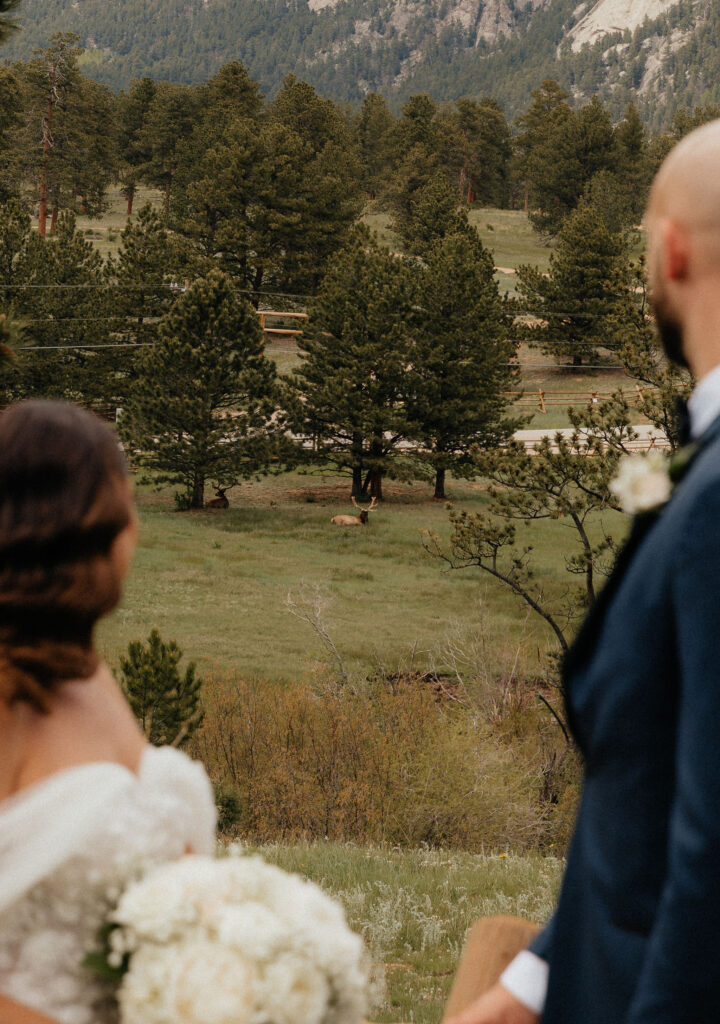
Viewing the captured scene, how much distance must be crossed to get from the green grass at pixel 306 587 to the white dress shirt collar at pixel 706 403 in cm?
1891

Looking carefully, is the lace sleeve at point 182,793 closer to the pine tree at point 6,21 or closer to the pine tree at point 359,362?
the pine tree at point 6,21

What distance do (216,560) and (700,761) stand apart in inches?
1178

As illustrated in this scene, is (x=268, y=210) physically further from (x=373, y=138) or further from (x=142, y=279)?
(x=373, y=138)

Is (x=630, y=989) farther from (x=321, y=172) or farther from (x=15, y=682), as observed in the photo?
(x=321, y=172)

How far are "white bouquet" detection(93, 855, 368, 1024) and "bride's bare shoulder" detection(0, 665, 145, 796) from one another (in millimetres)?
250

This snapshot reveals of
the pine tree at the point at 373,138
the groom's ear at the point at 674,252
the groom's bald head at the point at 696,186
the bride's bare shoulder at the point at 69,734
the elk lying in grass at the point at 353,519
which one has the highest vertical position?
the pine tree at the point at 373,138

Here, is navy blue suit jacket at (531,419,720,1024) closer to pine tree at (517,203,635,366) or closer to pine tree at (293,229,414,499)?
pine tree at (293,229,414,499)

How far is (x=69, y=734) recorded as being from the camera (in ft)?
6.07

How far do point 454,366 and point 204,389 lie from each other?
8860mm

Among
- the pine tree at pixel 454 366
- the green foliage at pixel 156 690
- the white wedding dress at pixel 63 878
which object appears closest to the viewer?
the white wedding dress at pixel 63 878

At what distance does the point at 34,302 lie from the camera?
3669 centimetres

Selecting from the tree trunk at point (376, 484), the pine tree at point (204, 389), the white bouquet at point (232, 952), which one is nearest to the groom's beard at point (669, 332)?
the white bouquet at point (232, 952)

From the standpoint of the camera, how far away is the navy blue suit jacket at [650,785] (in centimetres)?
114

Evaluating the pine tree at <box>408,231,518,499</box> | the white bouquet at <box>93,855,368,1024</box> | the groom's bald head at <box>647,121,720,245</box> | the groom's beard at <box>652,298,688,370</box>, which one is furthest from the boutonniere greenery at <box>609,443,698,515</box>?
the pine tree at <box>408,231,518,499</box>
